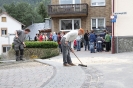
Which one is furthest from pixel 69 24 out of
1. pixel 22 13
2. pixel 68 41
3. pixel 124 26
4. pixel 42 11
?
pixel 42 11

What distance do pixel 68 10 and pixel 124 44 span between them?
13525mm

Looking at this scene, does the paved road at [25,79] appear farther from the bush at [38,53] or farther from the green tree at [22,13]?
the green tree at [22,13]

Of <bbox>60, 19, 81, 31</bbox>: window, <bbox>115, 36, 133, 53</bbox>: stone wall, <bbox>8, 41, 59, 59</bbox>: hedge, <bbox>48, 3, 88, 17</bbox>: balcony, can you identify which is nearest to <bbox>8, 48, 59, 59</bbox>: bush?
<bbox>8, 41, 59, 59</bbox>: hedge

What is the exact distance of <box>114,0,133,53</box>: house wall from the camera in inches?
815

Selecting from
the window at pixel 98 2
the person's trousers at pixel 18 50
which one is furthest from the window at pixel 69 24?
the person's trousers at pixel 18 50

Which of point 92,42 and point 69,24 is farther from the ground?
point 69,24

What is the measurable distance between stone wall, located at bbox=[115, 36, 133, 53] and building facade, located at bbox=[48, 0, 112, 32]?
40.2ft

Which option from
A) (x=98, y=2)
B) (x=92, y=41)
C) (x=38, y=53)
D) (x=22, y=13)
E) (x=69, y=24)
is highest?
(x=22, y=13)

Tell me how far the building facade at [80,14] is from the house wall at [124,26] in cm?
1217

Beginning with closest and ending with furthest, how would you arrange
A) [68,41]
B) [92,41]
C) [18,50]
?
[68,41], [18,50], [92,41]

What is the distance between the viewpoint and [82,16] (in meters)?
34.0

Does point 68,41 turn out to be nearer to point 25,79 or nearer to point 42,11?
point 25,79

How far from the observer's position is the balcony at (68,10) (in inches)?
1304

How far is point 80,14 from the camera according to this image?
33.2 m
